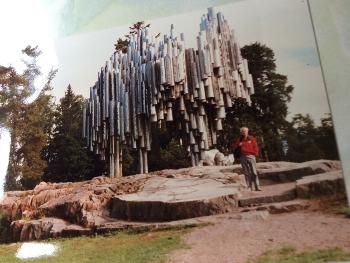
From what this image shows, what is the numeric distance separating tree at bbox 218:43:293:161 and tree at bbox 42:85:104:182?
1.40 m

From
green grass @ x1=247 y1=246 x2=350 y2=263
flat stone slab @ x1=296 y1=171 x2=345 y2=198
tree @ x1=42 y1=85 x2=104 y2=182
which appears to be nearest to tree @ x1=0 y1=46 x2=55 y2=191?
tree @ x1=42 y1=85 x2=104 y2=182

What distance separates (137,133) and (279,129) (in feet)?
4.62

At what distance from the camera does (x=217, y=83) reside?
3.89 metres

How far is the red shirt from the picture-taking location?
11.7ft

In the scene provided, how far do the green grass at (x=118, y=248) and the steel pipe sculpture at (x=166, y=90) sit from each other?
0.69 metres

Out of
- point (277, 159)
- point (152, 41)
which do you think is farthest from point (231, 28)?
point (277, 159)

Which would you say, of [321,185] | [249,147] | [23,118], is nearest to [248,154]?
[249,147]

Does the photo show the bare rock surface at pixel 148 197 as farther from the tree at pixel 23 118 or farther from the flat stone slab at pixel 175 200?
the tree at pixel 23 118

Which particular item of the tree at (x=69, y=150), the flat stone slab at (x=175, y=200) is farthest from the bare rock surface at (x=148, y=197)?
the tree at (x=69, y=150)

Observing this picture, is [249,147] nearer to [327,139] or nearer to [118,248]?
[327,139]

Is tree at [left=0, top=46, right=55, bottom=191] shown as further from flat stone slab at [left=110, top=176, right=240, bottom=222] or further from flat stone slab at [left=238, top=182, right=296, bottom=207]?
flat stone slab at [left=238, top=182, right=296, bottom=207]

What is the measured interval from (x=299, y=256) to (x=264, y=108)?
53.7 inches

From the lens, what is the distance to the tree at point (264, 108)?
11.6 ft

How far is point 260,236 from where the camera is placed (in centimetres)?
314
